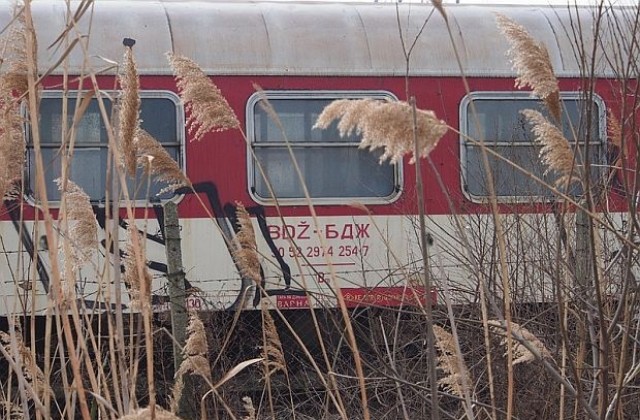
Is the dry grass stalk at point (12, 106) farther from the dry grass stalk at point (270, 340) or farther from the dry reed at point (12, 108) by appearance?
the dry grass stalk at point (270, 340)

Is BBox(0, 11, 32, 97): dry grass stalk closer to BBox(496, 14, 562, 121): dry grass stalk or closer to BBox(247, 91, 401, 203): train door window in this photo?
BBox(496, 14, 562, 121): dry grass stalk

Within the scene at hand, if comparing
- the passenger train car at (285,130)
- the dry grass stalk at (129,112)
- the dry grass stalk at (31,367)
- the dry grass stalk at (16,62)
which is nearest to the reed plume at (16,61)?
the dry grass stalk at (16,62)

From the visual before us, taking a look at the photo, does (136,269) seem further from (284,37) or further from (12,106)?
(284,37)

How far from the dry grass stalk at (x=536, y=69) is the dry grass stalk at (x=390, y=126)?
0.42 metres

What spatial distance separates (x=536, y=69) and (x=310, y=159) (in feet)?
14.8

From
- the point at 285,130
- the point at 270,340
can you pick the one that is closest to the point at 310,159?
the point at 285,130

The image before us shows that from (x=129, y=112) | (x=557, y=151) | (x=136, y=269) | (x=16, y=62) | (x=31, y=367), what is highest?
(x=16, y=62)

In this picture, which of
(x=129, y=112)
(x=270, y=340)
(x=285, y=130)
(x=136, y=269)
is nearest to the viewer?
(x=129, y=112)

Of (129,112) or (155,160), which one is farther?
(155,160)

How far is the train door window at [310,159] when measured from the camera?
659cm

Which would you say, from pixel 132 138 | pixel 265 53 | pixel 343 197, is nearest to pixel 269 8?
pixel 265 53

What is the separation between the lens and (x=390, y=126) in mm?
1775

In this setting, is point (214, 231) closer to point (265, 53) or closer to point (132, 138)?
point (265, 53)

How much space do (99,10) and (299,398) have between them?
2.71 meters
